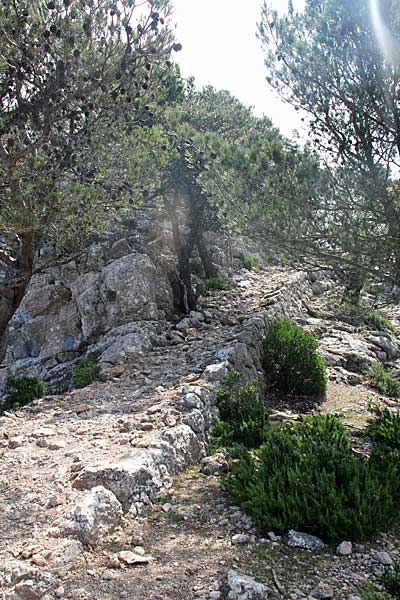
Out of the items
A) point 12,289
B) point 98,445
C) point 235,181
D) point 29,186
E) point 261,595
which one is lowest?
point 261,595

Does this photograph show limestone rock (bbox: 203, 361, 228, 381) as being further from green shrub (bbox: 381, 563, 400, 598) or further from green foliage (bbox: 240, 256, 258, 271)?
green foliage (bbox: 240, 256, 258, 271)

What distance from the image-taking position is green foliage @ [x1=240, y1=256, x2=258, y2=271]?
19.9 meters

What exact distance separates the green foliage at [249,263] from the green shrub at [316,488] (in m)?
14.0

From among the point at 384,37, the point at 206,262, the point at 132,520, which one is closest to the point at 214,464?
the point at 132,520

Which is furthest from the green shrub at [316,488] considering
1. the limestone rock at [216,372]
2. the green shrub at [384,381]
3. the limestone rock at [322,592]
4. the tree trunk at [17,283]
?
the green shrub at [384,381]

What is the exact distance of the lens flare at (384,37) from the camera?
6746mm

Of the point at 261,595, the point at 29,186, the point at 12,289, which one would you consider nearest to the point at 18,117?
the point at 29,186

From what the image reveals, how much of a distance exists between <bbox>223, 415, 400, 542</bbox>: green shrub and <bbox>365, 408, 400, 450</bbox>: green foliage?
0.84 meters

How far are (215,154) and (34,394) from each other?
16.8 feet

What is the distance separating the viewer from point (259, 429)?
713cm

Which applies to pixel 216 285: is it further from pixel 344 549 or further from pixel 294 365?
pixel 344 549

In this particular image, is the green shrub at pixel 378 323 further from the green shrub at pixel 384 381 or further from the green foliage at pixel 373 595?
the green foliage at pixel 373 595

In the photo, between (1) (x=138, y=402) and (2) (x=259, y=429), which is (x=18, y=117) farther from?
(2) (x=259, y=429)

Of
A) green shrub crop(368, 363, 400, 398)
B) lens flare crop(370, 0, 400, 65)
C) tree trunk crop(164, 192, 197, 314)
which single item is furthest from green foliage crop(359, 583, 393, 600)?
tree trunk crop(164, 192, 197, 314)
